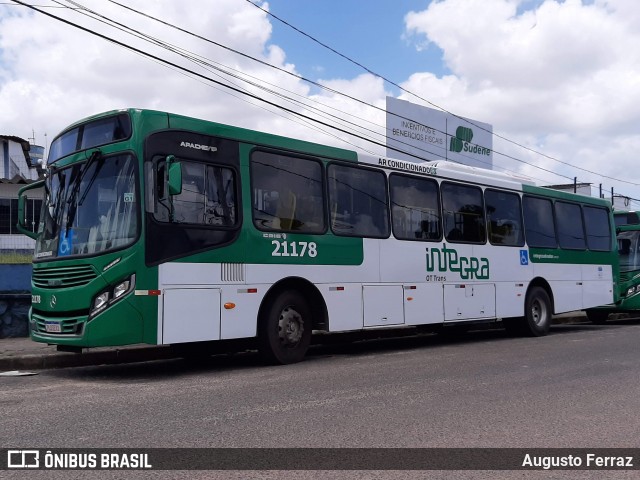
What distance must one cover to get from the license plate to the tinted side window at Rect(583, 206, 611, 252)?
1287 centimetres

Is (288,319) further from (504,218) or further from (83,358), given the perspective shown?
(504,218)

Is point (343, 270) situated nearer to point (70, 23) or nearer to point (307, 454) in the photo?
point (307, 454)

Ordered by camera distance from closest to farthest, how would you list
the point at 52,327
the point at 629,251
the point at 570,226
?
the point at 52,327, the point at 570,226, the point at 629,251

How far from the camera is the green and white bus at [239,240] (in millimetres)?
8539

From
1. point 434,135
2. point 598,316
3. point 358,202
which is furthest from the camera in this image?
point 434,135

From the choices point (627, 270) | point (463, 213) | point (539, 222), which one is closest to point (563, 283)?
point (539, 222)

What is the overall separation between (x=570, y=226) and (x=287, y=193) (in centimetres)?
899

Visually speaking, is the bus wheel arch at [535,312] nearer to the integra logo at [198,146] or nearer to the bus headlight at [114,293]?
the integra logo at [198,146]

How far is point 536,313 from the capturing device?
15359 millimetres

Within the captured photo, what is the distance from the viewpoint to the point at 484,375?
29.2 ft

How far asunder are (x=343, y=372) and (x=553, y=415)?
336 cm

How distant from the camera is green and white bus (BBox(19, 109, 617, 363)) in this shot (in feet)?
28.0

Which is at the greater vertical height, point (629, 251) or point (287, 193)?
point (287, 193)

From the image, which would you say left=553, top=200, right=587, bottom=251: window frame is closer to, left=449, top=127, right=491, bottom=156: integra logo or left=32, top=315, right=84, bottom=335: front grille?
left=32, top=315, right=84, bottom=335: front grille
